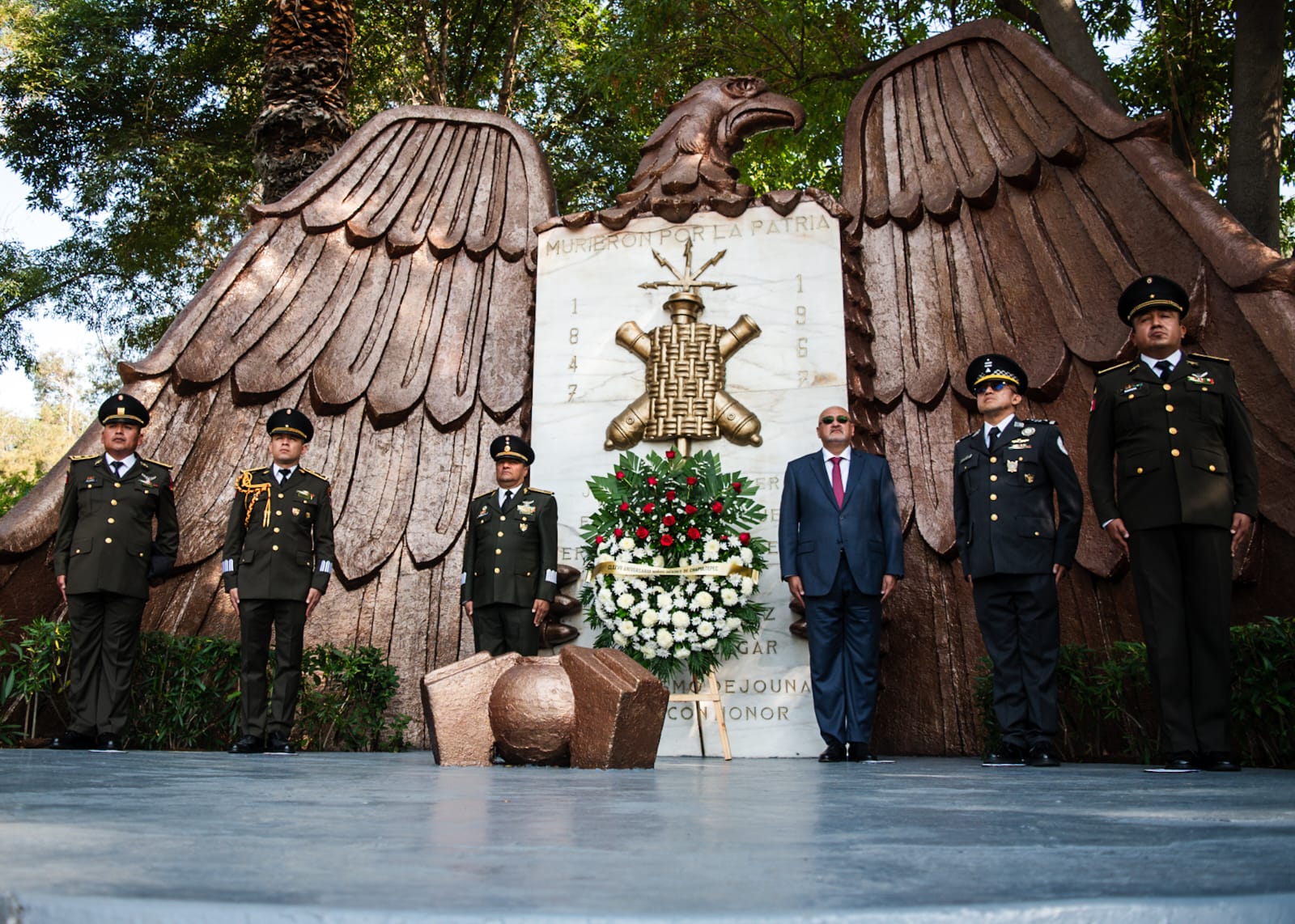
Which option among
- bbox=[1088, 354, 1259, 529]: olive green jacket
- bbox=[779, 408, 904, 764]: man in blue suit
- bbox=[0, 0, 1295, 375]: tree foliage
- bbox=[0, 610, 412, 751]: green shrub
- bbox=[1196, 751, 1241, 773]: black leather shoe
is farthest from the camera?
bbox=[0, 0, 1295, 375]: tree foliage

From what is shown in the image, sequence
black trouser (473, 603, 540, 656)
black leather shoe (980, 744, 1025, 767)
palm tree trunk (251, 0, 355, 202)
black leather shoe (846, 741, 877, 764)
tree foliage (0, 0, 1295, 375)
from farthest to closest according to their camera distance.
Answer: tree foliage (0, 0, 1295, 375), palm tree trunk (251, 0, 355, 202), black trouser (473, 603, 540, 656), black leather shoe (846, 741, 877, 764), black leather shoe (980, 744, 1025, 767)

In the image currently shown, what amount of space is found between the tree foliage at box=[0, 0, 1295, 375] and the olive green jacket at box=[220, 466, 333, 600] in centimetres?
801

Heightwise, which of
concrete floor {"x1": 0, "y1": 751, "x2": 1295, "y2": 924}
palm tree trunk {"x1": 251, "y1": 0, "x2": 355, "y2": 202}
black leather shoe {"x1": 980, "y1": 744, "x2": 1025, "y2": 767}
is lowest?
concrete floor {"x1": 0, "y1": 751, "x2": 1295, "y2": 924}

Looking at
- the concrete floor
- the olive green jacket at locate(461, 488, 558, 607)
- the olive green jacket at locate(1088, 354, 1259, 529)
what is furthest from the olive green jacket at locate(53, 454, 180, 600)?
the olive green jacket at locate(1088, 354, 1259, 529)

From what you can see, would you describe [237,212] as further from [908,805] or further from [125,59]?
[908,805]

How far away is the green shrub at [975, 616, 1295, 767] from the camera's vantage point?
16.2 ft

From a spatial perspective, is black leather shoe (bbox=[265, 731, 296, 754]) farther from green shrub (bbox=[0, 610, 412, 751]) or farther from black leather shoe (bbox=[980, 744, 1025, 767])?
black leather shoe (bbox=[980, 744, 1025, 767])

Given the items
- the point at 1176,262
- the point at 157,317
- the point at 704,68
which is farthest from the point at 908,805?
the point at 157,317

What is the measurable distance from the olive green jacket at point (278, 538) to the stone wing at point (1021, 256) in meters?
3.62

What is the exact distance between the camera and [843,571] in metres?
6.05

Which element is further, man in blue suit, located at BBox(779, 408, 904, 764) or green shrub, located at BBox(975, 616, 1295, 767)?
man in blue suit, located at BBox(779, 408, 904, 764)

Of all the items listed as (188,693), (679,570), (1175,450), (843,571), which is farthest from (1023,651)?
(188,693)

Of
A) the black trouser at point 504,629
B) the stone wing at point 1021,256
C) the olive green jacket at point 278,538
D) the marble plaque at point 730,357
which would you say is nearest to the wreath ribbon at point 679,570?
the black trouser at point 504,629

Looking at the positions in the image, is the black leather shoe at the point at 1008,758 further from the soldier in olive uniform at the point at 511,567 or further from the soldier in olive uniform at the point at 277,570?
the soldier in olive uniform at the point at 277,570
